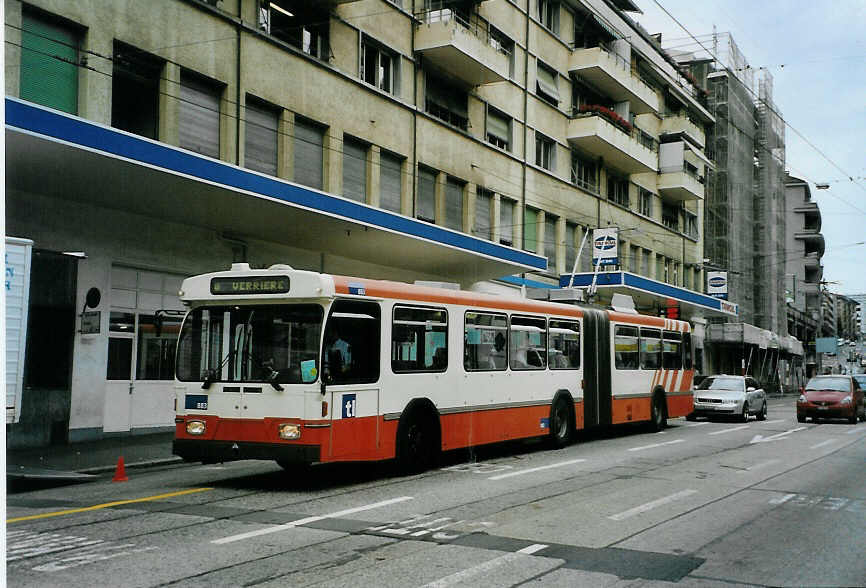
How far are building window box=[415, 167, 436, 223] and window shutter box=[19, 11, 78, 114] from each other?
41.9 ft

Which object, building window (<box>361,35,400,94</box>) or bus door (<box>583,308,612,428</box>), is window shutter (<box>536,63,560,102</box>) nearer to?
building window (<box>361,35,400,94</box>)

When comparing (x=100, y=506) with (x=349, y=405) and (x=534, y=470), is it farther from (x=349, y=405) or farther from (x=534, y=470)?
(x=534, y=470)

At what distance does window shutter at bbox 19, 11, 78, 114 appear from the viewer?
52.0ft

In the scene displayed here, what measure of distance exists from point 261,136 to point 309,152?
1.90 meters

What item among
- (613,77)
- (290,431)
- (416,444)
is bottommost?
(416,444)

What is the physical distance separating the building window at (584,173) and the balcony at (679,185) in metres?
9.00

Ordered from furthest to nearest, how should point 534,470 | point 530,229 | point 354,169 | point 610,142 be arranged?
point 610,142 → point 530,229 → point 354,169 → point 534,470

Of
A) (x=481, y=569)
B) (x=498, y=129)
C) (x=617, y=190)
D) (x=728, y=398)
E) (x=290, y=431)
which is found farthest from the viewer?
(x=617, y=190)

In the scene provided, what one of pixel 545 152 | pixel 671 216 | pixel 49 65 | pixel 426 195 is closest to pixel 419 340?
pixel 49 65

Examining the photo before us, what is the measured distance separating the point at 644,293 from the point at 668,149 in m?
12.1


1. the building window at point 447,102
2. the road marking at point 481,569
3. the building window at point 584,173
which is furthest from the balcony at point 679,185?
the road marking at point 481,569

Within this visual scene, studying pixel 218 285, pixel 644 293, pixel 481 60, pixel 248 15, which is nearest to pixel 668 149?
pixel 644 293

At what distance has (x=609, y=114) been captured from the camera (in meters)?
39.6

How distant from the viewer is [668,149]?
162 ft
